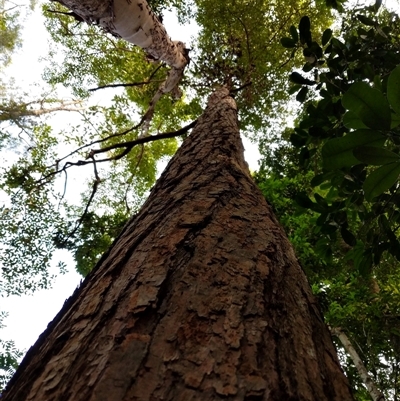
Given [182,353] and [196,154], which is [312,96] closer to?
[196,154]

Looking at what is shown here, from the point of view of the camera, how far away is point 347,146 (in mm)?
1063

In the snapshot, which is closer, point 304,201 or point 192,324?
point 192,324

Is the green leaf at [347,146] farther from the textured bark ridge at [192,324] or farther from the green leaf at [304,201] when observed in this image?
the green leaf at [304,201]

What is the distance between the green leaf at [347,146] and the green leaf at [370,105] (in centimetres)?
4

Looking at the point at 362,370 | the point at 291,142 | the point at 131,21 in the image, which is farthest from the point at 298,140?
the point at 362,370

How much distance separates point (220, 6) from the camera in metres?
6.89

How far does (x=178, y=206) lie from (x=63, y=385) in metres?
0.66

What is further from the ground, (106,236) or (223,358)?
(106,236)

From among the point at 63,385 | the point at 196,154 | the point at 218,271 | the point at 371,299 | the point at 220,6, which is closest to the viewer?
the point at 63,385

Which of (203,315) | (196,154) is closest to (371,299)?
(196,154)

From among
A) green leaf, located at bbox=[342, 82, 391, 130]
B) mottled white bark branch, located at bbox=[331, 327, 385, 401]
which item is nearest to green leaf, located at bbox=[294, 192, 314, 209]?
green leaf, located at bbox=[342, 82, 391, 130]

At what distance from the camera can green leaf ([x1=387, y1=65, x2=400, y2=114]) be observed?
2.93ft

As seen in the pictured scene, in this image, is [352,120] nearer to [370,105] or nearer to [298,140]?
[370,105]

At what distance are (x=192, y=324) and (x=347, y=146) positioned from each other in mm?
698
